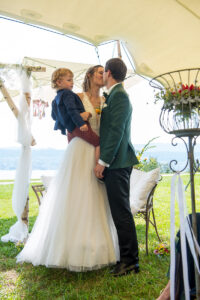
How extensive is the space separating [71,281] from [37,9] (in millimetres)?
3614

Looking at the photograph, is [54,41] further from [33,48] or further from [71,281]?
[71,281]

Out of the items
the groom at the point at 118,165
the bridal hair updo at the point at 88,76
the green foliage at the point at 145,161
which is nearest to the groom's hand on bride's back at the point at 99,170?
the groom at the point at 118,165

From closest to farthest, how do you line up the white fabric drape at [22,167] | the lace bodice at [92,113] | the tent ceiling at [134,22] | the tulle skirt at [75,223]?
1. the tulle skirt at [75,223]
2. the lace bodice at [92,113]
3. the white fabric drape at [22,167]
4. the tent ceiling at [134,22]

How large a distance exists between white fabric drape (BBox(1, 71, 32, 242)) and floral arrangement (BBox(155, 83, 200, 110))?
105 inches

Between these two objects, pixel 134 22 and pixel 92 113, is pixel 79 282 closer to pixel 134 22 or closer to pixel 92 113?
pixel 92 113

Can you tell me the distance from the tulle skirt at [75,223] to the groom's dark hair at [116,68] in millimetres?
652

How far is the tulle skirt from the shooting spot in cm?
236

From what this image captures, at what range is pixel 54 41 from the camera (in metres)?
7.23

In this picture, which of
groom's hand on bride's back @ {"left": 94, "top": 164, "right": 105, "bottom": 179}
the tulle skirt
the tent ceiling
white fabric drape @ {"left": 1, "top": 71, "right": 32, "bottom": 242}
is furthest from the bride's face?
the tent ceiling

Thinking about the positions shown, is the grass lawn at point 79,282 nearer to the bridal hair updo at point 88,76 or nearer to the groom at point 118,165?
the groom at point 118,165

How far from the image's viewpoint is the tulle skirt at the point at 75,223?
7.75ft

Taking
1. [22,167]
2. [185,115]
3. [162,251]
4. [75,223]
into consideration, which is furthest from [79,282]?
[22,167]

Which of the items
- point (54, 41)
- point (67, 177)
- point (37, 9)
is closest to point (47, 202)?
point (67, 177)

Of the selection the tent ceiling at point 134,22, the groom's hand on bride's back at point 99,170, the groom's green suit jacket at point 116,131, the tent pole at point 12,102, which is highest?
the tent ceiling at point 134,22
